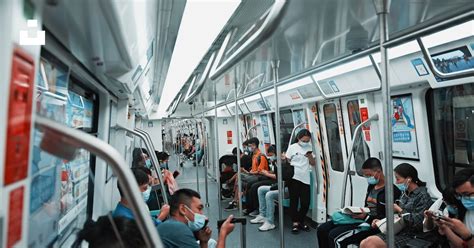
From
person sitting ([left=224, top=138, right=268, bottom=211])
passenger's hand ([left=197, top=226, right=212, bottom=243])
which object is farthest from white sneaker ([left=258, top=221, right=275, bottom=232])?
passenger's hand ([left=197, top=226, right=212, bottom=243])

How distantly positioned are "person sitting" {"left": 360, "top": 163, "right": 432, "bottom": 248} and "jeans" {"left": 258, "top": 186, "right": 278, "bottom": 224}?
9.16 ft

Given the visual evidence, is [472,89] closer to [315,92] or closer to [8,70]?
[315,92]

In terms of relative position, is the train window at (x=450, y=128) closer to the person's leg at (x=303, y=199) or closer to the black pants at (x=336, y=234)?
the black pants at (x=336, y=234)

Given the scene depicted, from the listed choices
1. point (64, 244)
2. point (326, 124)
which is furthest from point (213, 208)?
point (64, 244)

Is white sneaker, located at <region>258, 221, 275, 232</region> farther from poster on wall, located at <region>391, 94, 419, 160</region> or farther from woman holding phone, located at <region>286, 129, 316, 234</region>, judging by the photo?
poster on wall, located at <region>391, 94, 419, 160</region>

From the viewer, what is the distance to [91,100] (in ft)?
8.98

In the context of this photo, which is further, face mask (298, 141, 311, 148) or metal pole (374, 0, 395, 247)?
face mask (298, 141, 311, 148)

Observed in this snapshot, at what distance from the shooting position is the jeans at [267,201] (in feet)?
20.3

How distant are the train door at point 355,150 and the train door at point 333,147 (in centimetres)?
16

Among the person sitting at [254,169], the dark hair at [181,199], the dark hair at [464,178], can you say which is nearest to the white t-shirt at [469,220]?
the dark hair at [464,178]

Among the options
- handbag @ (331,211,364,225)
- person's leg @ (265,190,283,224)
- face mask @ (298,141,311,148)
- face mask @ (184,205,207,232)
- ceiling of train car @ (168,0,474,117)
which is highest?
ceiling of train car @ (168,0,474,117)

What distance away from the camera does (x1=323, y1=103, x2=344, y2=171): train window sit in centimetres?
555

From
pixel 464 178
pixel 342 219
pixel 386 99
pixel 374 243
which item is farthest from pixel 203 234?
pixel 464 178

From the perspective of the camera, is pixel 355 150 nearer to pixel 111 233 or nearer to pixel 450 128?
pixel 450 128
